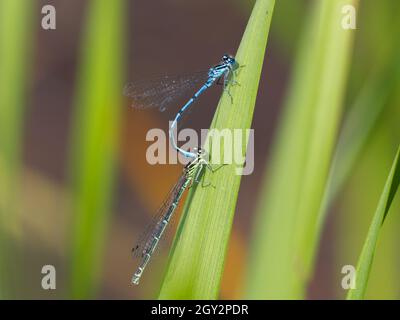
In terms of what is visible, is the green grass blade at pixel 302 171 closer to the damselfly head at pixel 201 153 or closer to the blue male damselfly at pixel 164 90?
the damselfly head at pixel 201 153

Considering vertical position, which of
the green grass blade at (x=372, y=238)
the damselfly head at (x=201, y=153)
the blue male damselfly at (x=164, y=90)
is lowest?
the green grass blade at (x=372, y=238)

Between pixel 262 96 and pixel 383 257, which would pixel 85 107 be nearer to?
pixel 383 257

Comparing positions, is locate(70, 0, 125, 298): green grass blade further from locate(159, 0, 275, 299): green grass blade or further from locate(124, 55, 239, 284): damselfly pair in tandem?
locate(159, 0, 275, 299): green grass blade

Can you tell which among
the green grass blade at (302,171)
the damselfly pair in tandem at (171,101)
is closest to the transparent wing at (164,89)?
the damselfly pair in tandem at (171,101)

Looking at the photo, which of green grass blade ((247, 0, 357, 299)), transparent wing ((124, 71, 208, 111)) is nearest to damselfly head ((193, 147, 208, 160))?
green grass blade ((247, 0, 357, 299))

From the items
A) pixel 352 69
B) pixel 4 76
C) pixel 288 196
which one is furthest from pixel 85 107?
pixel 352 69
